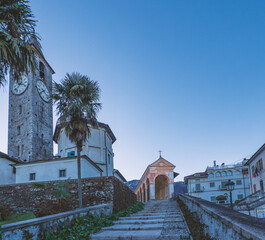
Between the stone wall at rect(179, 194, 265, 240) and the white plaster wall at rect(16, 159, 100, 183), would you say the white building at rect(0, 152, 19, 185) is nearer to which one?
the white plaster wall at rect(16, 159, 100, 183)

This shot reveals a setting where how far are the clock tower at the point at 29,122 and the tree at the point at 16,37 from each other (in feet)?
93.2

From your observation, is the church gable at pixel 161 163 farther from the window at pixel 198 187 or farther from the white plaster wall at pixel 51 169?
the window at pixel 198 187

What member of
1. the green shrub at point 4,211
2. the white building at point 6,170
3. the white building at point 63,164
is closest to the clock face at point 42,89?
the white building at point 63,164

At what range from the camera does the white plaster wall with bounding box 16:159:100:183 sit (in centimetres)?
2411

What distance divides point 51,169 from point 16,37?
17550 millimetres

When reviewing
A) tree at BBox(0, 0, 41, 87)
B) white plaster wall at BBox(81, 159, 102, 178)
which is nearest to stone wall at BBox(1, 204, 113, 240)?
tree at BBox(0, 0, 41, 87)

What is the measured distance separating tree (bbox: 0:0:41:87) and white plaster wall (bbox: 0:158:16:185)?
2113cm

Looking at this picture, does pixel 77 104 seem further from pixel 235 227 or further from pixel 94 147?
pixel 94 147

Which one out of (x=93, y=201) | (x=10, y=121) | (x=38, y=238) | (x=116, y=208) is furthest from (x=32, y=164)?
(x=38, y=238)

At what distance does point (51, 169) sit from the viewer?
81.6 ft

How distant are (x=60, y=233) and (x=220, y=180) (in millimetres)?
56998

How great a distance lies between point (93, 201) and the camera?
14.8 metres

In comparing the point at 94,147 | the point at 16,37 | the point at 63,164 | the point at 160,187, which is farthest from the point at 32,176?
the point at 160,187

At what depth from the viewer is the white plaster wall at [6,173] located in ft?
90.3
